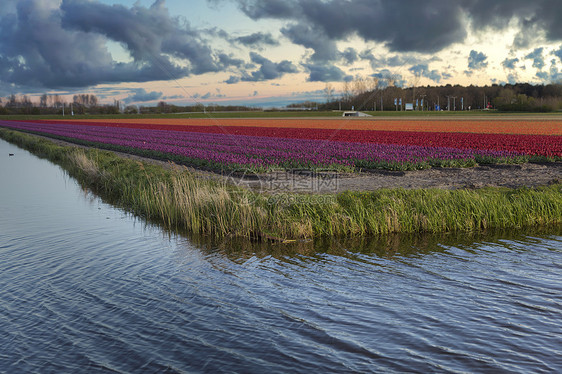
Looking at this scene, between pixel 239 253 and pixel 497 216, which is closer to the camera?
pixel 239 253

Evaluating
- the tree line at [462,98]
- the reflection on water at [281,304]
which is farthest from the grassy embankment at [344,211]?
the tree line at [462,98]

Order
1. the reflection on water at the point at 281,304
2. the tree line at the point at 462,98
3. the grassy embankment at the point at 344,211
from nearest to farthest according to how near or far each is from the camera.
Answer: the reflection on water at the point at 281,304
the grassy embankment at the point at 344,211
the tree line at the point at 462,98

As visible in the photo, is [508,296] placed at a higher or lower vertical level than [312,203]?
lower

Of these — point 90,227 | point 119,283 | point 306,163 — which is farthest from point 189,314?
point 306,163

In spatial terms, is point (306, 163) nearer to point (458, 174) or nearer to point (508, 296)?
point (458, 174)

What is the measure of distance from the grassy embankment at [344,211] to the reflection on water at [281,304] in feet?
1.59

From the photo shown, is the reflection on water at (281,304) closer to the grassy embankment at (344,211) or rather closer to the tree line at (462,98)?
the grassy embankment at (344,211)

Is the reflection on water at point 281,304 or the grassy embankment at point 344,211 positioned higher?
the grassy embankment at point 344,211

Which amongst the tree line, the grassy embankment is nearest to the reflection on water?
the grassy embankment

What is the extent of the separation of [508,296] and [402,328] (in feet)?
6.36

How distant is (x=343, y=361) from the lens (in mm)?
5039

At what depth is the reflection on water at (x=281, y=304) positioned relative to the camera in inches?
202

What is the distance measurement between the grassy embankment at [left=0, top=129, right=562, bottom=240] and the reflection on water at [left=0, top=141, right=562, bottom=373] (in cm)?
48

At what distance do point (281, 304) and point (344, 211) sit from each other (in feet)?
14.4
